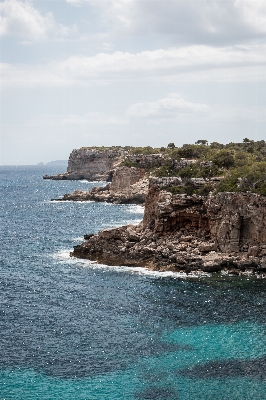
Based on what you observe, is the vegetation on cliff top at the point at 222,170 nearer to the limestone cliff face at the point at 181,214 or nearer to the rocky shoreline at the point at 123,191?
the limestone cliff face at the point at 181,214

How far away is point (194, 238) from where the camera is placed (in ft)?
223

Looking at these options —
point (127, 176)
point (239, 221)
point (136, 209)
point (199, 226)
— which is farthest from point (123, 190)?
point (239, 221)

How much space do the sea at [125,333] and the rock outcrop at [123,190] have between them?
211 feet

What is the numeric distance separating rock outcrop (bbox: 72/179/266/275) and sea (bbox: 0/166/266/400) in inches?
85.5

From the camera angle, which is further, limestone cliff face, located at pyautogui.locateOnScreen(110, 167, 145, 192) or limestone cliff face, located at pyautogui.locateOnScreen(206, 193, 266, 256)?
limestone cliff face, located at pyautogui.locateOnScreen(110, 167, 145, 192)

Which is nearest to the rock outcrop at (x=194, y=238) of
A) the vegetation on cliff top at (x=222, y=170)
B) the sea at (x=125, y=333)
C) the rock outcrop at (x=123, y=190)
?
the vegetation on cliff top at (x=222, y=170)

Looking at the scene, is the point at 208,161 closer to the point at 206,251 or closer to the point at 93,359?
the point at 206,251

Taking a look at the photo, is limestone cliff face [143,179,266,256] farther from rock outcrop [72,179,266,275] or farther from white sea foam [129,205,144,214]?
white sea foam [129,205,144,214]

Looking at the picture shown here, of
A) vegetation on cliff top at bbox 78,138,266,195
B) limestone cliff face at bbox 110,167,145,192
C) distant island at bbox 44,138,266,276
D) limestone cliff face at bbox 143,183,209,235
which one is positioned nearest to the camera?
distant island at bbox 44,138,266,276

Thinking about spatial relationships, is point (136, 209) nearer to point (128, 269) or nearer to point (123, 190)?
point (123, 190)

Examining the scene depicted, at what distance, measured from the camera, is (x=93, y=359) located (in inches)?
1608

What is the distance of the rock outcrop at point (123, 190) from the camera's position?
136 meters

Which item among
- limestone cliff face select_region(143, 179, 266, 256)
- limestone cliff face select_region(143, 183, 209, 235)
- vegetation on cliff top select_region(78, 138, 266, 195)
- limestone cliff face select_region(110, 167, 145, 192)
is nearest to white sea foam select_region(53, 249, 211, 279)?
limestone cliff face select_region(143, 179, 266, 256)

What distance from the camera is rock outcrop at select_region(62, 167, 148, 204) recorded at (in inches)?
5354
